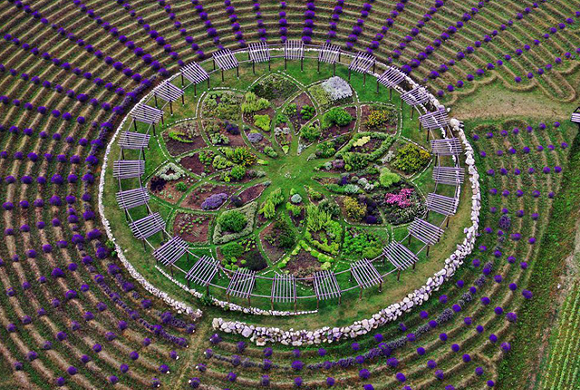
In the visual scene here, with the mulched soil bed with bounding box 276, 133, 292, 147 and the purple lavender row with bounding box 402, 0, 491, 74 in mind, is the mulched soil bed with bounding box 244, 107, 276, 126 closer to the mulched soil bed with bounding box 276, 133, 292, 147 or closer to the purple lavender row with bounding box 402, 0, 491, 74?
the mulched soil bed with bounding box 276, 133, 292, 147

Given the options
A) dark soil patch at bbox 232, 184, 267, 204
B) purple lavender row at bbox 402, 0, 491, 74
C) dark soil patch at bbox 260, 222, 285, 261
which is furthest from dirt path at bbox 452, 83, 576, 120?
dark soil patch at bbox 260, 222, 285, 261

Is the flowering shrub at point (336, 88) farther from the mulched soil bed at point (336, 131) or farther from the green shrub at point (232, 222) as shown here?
the green shrub at point (232, 222)

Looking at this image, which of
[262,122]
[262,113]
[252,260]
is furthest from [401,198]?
[262,113]

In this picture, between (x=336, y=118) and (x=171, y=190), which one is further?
(x=336, y=118)

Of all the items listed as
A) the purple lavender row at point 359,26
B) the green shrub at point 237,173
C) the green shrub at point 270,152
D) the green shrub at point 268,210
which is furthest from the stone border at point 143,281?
the purple lavender row at point 359,26

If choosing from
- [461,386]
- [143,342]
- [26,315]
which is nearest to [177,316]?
[143,342]

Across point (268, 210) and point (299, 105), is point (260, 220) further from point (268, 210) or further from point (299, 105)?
point (299, 105)

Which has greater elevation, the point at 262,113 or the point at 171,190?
the point at 262,113
